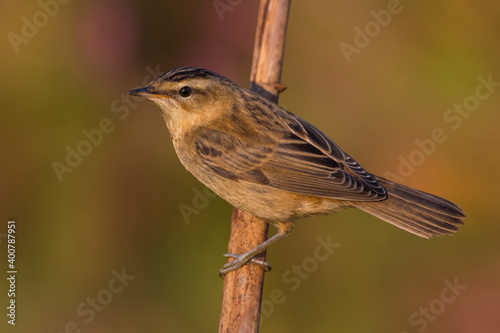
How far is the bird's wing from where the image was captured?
4.26 meters

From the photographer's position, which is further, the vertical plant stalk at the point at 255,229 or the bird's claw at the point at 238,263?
the bird's claw at the point at 238,263

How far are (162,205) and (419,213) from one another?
2132 mm

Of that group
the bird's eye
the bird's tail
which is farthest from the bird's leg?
the bird's eye

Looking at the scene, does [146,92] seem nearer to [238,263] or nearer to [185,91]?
[185,91]

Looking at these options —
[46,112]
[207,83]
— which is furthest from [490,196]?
[46,112]

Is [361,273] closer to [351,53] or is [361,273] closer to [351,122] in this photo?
[351,122]

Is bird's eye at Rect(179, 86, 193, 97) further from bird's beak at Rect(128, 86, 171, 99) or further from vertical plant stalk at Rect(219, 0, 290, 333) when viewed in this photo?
vertical plant stalk at Rect(219, 0, 290, 333)

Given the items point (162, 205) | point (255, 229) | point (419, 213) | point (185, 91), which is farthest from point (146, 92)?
point (419, 213)

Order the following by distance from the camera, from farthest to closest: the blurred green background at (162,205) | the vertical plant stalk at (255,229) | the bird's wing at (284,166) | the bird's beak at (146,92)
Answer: the blurred green background at (162,205), the bird's wing at (284,166), the bird's beak at (146,92), the vertical plant stalk at (255,229)

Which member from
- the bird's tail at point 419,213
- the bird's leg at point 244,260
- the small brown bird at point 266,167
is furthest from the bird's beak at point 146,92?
the bird's tail at point 419,213

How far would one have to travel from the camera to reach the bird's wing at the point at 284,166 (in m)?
4.26

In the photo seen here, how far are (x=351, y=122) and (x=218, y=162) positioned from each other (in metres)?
1.87

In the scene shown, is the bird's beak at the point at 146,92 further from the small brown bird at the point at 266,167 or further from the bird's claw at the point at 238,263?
the bird's claw at the point at 238,263

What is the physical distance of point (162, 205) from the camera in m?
5.25
